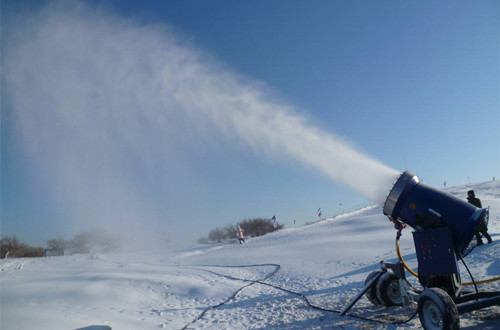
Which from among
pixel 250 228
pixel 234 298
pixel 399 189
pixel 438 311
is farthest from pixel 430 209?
pixel 250 228

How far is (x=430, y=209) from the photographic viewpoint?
6.60 m

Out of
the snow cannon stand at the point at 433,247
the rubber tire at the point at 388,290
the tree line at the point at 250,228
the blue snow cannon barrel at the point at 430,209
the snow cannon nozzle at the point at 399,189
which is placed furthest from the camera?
the tree line at the point at 250,228

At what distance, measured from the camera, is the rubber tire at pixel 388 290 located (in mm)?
7219

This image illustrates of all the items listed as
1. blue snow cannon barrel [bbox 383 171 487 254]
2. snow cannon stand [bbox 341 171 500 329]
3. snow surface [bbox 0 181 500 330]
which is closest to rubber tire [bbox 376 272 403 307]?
snow cannon stand [bbox 341 171 500 329]

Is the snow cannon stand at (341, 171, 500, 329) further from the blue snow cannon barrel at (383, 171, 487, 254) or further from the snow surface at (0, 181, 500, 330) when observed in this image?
the snow surface at (0, 181, 500, 330)

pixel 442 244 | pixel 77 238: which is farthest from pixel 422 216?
pixel 77 238

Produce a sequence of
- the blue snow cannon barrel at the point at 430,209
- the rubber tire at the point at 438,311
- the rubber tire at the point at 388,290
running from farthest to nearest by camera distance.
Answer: the rubber tire at the point at 388,290 → the blue snow cannon barrel at the point at 430,209 → the rubber tire at the point at 438,311

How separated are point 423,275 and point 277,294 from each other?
409cm

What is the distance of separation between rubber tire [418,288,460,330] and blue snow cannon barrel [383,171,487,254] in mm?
1306

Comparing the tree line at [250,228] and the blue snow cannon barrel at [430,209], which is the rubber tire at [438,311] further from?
the tree line at [250,228]

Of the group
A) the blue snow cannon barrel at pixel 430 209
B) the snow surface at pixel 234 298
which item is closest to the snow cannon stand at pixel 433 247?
the blue snow cannon barrel at pixel 430 209

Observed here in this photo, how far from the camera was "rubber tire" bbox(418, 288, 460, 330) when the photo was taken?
17.2ft

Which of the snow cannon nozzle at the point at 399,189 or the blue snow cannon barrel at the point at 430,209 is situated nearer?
the blue snow cannon barrel at the point at 430,209

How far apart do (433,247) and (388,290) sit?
1.54 meters
